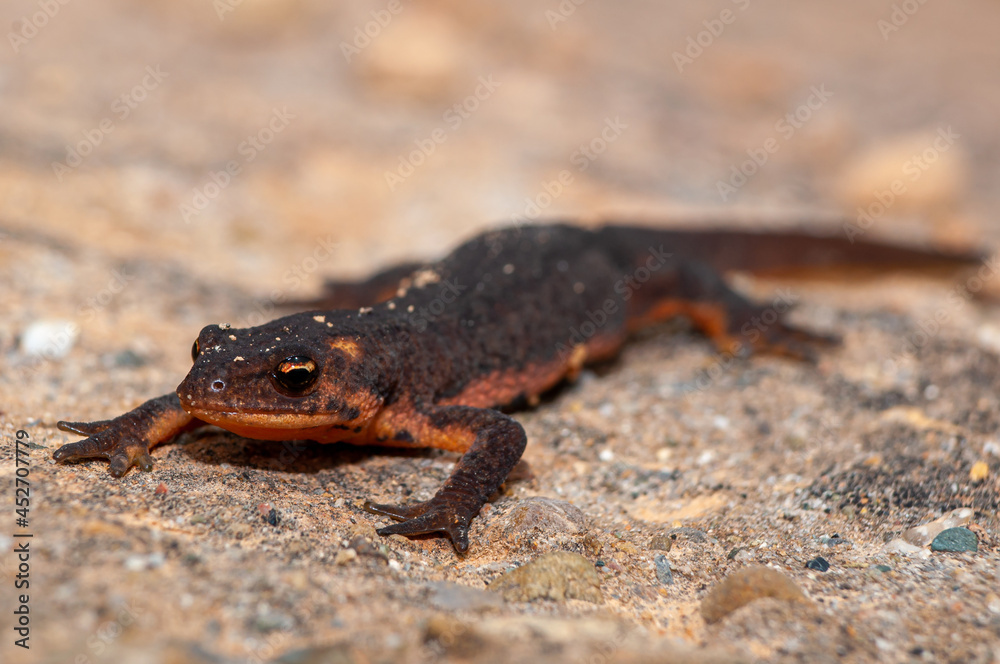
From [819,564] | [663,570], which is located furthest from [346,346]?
[819,564]

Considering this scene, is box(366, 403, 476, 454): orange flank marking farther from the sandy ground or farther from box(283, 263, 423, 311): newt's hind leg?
box(283, 263, 423, 311): newt's hind leg

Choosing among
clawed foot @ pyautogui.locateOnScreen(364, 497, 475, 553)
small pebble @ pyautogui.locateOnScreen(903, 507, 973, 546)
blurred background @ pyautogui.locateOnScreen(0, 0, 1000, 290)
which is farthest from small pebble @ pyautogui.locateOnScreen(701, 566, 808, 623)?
blurred background @ pyautogui.locateOnScreen(0, 0, 1000, 290)

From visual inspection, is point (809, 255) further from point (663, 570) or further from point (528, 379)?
point (663, 570)

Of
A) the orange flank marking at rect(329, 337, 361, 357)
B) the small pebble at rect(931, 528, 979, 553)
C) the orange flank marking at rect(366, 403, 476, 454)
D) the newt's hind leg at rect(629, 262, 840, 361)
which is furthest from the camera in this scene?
the newt's hind leg at rect(629, 262, 840, 361)

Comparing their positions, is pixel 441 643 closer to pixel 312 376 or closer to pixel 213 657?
pixel 213 657

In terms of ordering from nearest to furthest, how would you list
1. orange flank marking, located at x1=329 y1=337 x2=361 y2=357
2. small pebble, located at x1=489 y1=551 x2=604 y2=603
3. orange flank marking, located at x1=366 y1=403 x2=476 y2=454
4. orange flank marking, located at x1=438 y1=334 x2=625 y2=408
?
small pebble, located at x1=489 y1=551 x2=604 y2=603 → orange flank marking, located at x1=329 y1=337 x2=361 y2=357 → orange flank marking, located at x1=366 y1=403 x2=476 y2=454 → orange flank marking, located at x1=438 y1=334 x2=625 y2=408

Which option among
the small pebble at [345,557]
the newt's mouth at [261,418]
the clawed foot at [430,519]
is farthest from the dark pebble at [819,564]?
the newt's mouth at [261,418]

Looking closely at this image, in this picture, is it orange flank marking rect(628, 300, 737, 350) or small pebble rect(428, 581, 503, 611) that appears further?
orange flank marking rect(628, 300, 737, 350)
